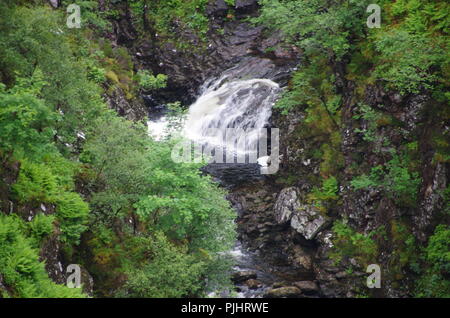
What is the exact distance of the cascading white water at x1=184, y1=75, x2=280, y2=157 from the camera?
32.2 metres

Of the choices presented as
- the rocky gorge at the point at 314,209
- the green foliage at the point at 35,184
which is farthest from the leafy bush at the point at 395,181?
the green foliage at the point at 35,184

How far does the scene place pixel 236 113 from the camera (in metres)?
33.2

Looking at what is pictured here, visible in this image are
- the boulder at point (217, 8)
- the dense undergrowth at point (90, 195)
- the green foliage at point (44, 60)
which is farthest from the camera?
the boulder at point (217, 8)

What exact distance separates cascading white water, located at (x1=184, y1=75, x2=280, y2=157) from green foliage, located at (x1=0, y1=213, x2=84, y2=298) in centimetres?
1909

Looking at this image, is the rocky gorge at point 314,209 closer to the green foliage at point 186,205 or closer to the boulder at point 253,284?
the boulder at point 253,284

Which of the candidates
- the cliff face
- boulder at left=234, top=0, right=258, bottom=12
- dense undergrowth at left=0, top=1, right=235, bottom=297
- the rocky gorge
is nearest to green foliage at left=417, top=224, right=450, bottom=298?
the cliff face

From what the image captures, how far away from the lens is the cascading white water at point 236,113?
106 feet

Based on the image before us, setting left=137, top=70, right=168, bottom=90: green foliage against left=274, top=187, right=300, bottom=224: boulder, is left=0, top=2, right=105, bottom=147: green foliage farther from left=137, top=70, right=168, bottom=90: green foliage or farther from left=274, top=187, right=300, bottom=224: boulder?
left=137, top=70, right=168, bottom=90: green foliage

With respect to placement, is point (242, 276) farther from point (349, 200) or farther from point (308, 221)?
point (349, 200)

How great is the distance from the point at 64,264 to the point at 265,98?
845 inches

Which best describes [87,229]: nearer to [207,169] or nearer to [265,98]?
[207,169]

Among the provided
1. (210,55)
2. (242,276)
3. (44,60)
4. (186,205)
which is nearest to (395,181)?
(242,276)

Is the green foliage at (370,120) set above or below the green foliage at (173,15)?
below

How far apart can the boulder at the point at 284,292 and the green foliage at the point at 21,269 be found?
9.35 meters
